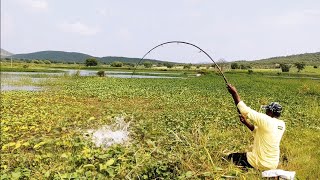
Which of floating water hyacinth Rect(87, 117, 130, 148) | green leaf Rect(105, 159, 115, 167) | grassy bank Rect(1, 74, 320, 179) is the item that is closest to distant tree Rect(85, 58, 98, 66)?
grassy bank Rect(1, 74, 320, 179)

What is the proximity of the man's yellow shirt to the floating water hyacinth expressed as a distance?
361 centimetres

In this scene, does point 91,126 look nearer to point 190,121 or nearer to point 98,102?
point 190,121

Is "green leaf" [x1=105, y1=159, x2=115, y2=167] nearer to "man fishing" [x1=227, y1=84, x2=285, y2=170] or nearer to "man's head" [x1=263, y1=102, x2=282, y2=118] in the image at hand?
"man fishing" [x1=227, y1=84, x2=285, y2=170]

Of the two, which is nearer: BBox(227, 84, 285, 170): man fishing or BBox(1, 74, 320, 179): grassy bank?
BBox(227, 84, 285, 170): man fishing

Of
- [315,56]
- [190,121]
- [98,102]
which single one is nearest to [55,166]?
[190,121]

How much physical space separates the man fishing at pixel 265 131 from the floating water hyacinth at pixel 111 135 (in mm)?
3604

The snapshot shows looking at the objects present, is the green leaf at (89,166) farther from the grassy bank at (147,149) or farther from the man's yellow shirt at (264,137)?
the man's yellow shirt at (264,137)

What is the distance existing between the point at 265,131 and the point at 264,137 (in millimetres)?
124

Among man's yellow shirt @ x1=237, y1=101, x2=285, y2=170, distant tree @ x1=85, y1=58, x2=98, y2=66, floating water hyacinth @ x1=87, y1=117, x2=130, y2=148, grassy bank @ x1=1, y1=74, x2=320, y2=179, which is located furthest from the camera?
distant tree @ x1=85, y1=58, x2=98, y2=66

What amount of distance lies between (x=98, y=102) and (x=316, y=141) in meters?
12.1

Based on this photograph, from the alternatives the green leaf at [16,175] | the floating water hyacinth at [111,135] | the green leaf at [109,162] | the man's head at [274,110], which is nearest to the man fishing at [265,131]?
the man's head at [274,110]

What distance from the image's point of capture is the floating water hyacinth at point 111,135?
8.51 metres

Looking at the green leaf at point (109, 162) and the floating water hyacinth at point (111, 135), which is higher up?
the green leaf at point (109, 162)

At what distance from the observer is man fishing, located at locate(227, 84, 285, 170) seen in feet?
17.7
